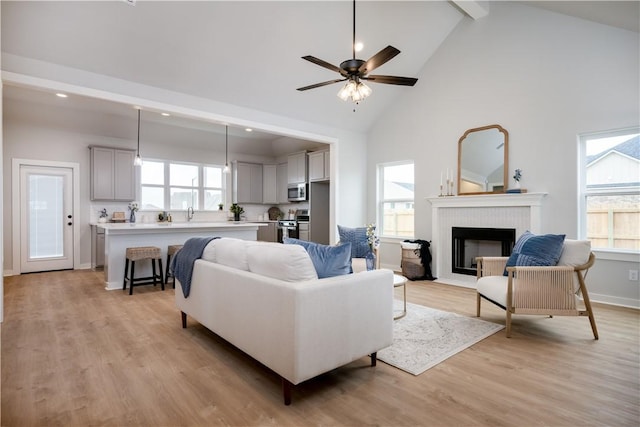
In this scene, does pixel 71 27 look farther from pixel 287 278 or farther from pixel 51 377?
pixel 287 278

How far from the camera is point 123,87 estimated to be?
416cm

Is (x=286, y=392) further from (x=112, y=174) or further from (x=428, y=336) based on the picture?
(x=112, y=174)

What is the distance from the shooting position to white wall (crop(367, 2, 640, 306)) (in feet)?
13.1

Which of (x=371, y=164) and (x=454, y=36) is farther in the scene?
(x=371, y=164)

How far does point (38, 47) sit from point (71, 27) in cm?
43

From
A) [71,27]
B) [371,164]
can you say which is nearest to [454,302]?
[371,164]

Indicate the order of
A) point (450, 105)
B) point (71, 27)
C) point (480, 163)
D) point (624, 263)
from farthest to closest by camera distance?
point (450, 105) < point (480, 163) < point (624, 263) < point (71, 27)

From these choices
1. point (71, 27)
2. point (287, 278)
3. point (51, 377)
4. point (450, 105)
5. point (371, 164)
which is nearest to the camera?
point (287, 278)

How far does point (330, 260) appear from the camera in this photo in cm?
221

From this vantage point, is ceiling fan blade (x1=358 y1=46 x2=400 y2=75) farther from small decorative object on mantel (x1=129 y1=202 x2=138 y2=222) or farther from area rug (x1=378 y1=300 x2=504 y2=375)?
small decorative object on mantel (x1=129 y1=202 x2=138 y2=222)

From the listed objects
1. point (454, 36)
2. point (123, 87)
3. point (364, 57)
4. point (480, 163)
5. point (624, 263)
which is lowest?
point (624, 263)

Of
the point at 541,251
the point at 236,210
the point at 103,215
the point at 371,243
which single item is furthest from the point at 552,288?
the point at 103,215

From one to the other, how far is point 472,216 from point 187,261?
13.8 feet

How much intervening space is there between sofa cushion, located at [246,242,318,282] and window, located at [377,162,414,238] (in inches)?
176
